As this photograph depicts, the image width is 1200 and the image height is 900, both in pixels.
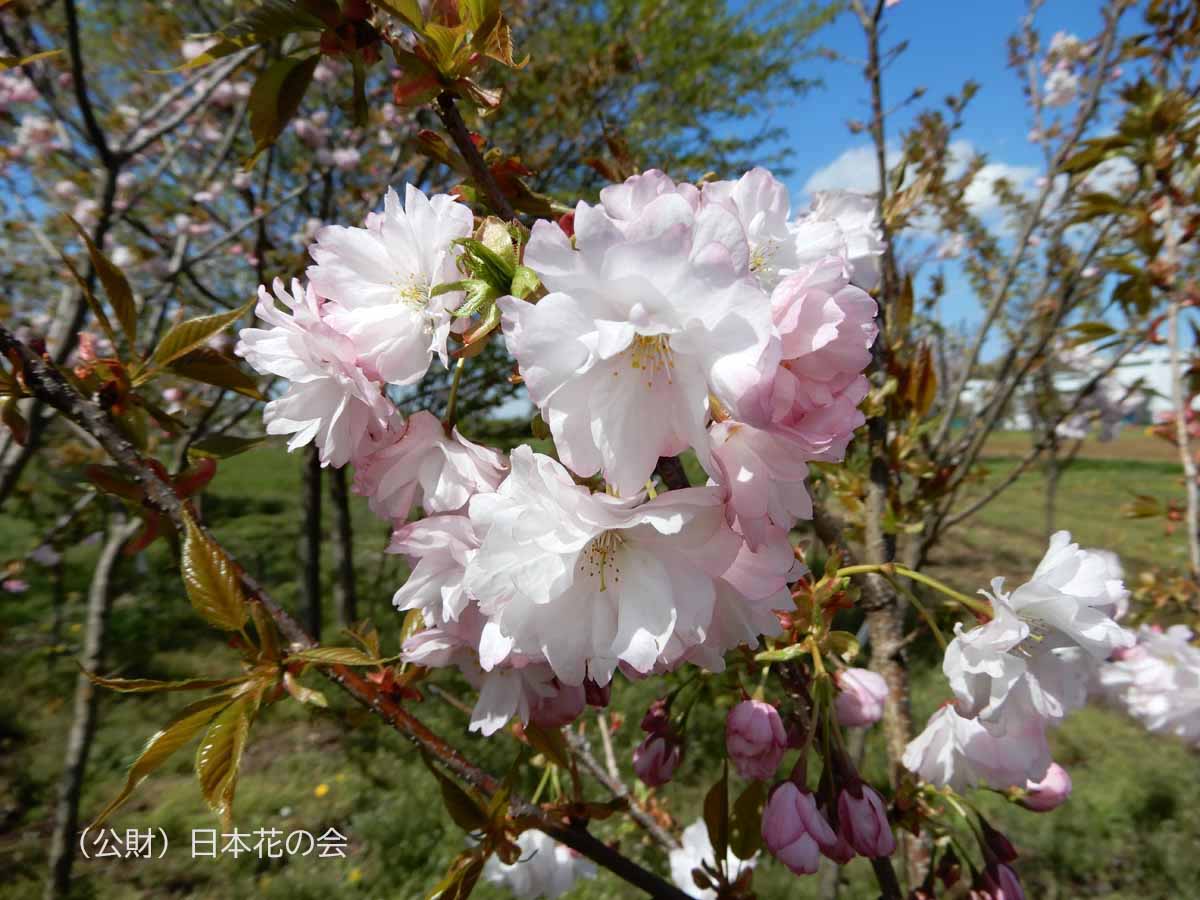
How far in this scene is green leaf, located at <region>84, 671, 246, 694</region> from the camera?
490 mm

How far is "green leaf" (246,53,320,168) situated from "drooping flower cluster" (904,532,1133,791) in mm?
789

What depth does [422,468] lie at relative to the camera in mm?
560

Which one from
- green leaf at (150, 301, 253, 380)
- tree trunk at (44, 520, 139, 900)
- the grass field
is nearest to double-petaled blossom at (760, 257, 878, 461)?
green leaf at (150, 301, 253, 380)

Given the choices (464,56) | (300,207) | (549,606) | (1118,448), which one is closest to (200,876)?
(549,606)

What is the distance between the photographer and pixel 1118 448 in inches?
711

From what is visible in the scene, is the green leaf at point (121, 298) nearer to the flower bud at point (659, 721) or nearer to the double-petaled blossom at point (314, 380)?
the double-petaled blossom at point (314, 380)

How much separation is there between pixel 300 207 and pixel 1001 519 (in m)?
8.23

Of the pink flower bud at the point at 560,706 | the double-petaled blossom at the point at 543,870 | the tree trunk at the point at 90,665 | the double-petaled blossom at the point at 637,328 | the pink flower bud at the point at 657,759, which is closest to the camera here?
the double-petaled blossom at the point at 637,328

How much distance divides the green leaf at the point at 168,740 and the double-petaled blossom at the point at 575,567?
0.25 meters

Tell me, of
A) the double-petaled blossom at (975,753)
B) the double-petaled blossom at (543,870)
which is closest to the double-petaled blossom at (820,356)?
the double-petaled blossom at (975,753)

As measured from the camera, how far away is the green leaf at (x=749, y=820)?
777mm

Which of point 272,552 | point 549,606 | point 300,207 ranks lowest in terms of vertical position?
point 272,552

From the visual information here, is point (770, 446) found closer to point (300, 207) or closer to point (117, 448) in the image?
point (117, 448)

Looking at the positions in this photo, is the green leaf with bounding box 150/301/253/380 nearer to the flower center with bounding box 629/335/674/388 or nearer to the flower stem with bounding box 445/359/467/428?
the flower stem with bounding box 445/359/467/428
